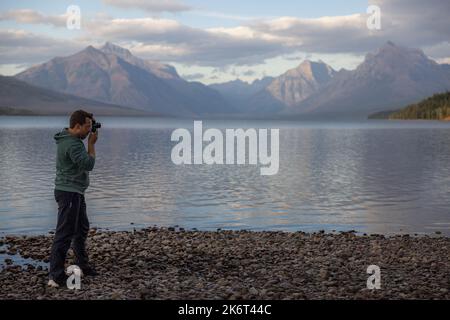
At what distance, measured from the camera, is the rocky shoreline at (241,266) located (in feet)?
47.8

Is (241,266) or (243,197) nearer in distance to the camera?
(241,266)

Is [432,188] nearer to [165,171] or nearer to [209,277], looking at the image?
[165,171]

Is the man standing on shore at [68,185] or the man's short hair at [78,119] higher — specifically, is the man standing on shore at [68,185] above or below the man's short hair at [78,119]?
below

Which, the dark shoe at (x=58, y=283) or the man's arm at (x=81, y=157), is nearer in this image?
the man's arm at (x=81, y=157)

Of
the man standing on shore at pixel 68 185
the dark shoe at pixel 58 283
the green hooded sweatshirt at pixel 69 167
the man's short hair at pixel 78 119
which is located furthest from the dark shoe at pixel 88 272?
the man's short hair at pixel 78 119

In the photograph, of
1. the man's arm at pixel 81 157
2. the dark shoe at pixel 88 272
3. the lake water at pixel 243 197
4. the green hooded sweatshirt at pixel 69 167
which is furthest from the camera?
the lake water at pixel 243 197

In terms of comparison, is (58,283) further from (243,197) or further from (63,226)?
(243,197)

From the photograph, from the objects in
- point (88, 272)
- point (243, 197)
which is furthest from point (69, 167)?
point (243, 197)

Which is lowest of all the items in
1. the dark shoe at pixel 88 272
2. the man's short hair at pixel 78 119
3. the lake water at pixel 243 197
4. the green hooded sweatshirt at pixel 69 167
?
the lake water at pixel 243 197

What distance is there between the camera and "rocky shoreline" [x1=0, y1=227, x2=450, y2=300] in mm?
14562

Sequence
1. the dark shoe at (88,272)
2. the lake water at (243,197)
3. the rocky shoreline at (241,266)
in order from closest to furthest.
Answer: the rocky shoreline at (241,266) → the dark shoe at (88,272) → the lake water at (243,197)

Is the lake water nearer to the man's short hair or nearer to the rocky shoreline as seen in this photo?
the rocky shoreline

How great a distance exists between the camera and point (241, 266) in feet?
58.9

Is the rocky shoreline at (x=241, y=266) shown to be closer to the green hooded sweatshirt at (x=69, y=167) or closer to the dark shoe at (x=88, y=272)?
the dark shoe at (x=88, y=272)
